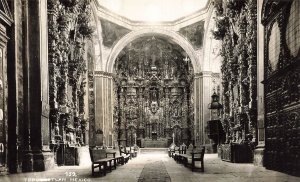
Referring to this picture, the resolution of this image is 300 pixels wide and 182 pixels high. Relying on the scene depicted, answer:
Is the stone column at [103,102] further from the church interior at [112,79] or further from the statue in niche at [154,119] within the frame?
the statue in niche at [154,119]

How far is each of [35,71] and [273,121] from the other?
243 inches

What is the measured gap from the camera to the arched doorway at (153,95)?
1206 inches

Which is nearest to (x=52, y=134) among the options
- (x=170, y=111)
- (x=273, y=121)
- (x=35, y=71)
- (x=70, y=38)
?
(x=35, y=71)

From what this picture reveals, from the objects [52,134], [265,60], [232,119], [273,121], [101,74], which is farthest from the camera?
[101,74]

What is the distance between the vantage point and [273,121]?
9594 mm

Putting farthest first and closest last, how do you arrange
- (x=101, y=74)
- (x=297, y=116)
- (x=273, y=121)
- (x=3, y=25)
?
(x=101, y=74) < (x=273, y=121) < (x=3, y=25) < (x=297, y=116)

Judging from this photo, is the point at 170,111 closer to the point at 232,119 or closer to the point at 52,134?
the point at 232,119

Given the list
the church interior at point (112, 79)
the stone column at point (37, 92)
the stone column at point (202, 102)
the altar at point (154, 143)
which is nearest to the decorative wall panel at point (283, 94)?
the church interior at point (112, 79)

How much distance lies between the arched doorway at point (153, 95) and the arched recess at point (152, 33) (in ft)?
11.1

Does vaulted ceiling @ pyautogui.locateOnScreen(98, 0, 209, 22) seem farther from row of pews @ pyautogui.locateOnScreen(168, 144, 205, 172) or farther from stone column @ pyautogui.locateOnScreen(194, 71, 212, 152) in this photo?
row of pews @ pyautogui.locateOnScreen(168, 144, 205, 172)

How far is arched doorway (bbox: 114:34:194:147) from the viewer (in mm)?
30625

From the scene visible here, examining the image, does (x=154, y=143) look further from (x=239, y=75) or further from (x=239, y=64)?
(x=239, y=64)

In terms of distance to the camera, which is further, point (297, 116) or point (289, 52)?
point (289, 52)

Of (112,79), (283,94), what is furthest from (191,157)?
(112,79)
